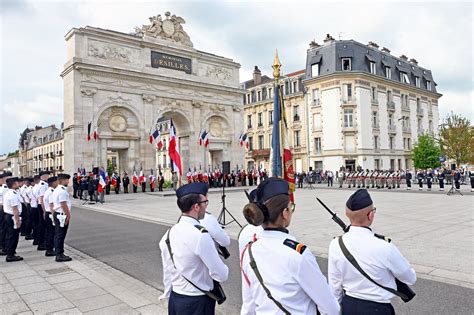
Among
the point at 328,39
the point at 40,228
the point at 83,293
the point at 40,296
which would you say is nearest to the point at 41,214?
the point at 40,228

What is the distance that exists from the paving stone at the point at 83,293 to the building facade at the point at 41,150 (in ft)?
191

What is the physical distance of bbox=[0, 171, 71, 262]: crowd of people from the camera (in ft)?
24.7

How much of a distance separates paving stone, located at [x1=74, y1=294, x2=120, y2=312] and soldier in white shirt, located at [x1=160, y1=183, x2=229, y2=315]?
7.88 ft

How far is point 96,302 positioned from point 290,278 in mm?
4061

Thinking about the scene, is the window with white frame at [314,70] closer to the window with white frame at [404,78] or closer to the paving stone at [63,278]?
the window with white frame at [404,78]

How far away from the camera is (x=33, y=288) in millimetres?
5711

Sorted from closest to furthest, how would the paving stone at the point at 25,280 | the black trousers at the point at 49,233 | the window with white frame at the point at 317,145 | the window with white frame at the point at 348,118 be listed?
the paving stone at the point at 25,280 < the black trousers at the point at 49,233 < the window with white frame at the point at 348,118 < the window with white frame at the point at 317,145

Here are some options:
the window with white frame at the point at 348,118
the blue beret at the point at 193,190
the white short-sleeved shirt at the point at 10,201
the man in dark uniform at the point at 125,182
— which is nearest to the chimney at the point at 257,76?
the window with white frame at the point at 348,118

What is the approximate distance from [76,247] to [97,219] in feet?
17.9

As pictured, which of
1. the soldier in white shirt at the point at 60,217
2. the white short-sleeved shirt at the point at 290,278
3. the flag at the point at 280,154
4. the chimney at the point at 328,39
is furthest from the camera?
the chimney at the point at 328,39

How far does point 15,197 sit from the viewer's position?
8109 millimetres

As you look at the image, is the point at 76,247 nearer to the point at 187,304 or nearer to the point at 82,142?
the point at 187,304

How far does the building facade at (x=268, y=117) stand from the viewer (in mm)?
44469

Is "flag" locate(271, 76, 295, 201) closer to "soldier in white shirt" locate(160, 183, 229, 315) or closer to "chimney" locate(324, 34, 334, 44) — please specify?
"soldier in white shirt" locate(160, 183, 229, 315)
